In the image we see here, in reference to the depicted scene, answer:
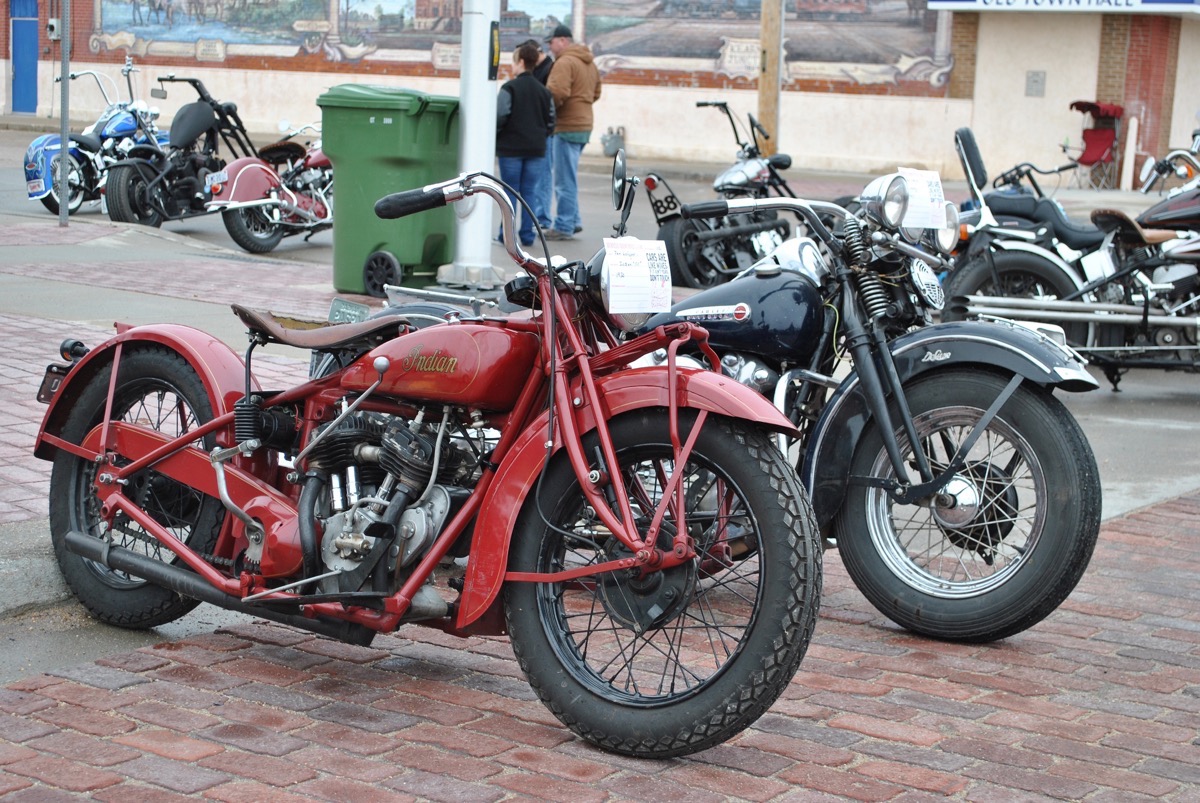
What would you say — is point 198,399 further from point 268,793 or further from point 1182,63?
point 1182,63

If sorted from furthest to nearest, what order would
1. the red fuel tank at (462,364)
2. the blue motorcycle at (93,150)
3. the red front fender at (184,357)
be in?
the blue motorcycle at (93,150), the red front fender at (184,357), the red fuel tank at (462,364)

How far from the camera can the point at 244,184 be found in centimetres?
1386

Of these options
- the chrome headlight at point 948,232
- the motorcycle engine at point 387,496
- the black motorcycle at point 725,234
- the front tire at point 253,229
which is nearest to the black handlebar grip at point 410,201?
the motorcycle engine at point 387,496

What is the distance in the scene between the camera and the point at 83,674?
438cm

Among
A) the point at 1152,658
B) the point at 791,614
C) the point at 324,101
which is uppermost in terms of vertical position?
the point at 324,101

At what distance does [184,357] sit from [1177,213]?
6.69 metres

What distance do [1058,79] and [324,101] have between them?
19283mm

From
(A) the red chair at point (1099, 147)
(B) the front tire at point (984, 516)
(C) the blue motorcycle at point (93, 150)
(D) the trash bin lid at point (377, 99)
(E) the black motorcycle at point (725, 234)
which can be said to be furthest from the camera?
(A) the red chair at point (1099, 147)

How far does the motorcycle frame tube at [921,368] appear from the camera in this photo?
15.8 ft

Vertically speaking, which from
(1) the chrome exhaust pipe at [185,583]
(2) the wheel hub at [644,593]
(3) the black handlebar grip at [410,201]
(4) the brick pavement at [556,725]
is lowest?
(4) the brick pavement at [556,725]

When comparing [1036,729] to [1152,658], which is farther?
[1152,658]

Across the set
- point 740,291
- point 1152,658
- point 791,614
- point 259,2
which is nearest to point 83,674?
point 791,614

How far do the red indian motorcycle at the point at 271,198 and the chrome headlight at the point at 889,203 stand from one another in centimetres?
976

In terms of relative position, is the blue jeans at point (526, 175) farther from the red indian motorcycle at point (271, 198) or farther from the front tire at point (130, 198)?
the front tire at point (130, 198)
